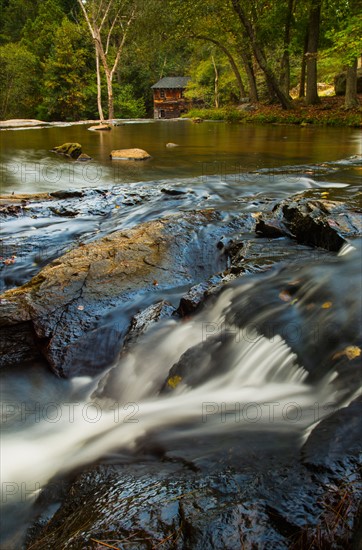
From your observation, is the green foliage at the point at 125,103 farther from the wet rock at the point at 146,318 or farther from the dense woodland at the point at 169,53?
the wet rock at the point at 146,318

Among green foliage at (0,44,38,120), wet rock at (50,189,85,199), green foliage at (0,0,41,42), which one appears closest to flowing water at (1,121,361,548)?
wet rock at (50,189,85,199)

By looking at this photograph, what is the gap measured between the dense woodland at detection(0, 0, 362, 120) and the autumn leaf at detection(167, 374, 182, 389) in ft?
58.4

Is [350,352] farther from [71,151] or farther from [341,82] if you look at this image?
[341,82]

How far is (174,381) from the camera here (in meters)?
2.98

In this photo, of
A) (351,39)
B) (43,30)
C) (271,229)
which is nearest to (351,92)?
(351,39)

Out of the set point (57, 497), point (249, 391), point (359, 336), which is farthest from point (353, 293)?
point (57, 497)

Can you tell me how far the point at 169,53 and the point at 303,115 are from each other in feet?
144

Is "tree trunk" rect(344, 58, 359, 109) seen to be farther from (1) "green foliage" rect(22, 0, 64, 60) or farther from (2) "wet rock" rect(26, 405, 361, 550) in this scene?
(1) "green foliage" rect(22, 0, 64, 60)

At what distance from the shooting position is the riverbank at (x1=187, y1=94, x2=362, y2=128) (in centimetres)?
1967

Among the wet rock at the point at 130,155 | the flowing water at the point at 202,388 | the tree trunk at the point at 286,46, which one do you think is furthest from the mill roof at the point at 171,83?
the flowing water at the point at 202,388

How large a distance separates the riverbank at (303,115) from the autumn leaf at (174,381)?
19472 millimetres

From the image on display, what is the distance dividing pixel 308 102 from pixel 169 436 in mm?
26149

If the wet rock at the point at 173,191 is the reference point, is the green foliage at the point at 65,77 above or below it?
above

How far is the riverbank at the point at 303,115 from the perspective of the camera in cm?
1967
